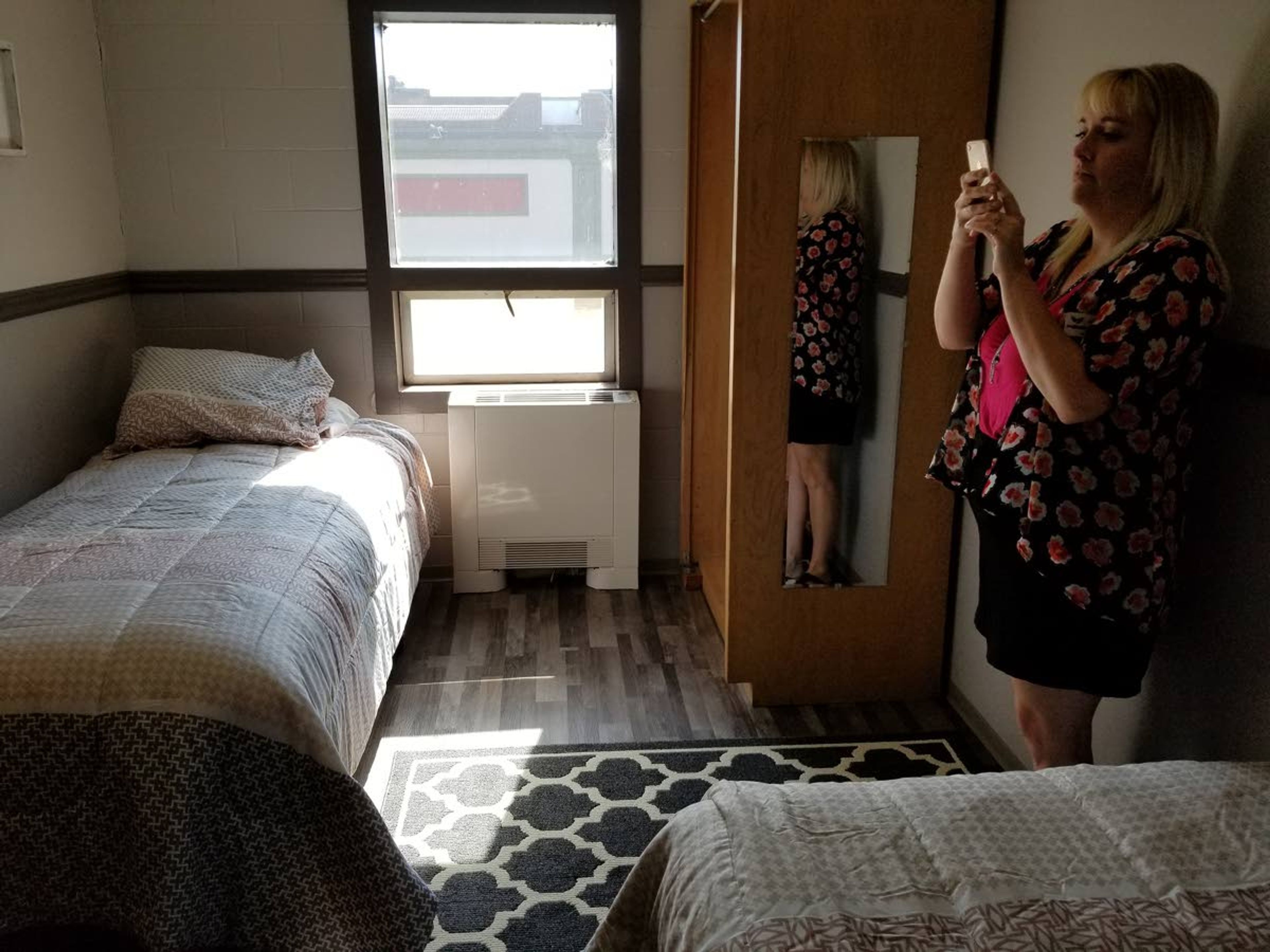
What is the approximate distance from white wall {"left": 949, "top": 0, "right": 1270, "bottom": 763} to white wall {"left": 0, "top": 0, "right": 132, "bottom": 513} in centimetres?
270

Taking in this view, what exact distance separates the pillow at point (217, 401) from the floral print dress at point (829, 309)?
1.52 metres

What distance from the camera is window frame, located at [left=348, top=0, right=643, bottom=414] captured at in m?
3.34

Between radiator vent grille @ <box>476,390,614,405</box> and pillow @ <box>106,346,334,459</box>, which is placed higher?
pillow @ <box>106,346,334,459</box>

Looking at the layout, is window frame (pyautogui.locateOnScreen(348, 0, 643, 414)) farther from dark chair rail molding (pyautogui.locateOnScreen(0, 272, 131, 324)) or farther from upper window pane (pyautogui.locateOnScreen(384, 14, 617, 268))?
dark chair rail molding (pyautogui.locateOnScreen(0, 272, 131, 324))

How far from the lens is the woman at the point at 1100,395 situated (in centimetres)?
157

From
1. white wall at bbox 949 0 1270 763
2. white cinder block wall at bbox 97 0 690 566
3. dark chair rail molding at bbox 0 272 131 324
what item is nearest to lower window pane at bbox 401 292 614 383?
white cinder block wall at bbox 97 0 690 566

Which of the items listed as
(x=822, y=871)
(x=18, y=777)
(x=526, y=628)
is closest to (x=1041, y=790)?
(x=822, y=871)

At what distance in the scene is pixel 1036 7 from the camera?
2303 millimetres

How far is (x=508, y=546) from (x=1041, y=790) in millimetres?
2431

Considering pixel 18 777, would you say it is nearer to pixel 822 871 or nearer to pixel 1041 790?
pixel 822 871

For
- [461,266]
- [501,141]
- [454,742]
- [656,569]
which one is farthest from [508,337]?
[454,742]

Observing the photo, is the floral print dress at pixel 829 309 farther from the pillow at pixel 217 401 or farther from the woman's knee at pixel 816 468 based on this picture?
the pillow at pixel 217 401

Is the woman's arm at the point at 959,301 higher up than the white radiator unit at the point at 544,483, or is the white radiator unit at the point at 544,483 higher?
the woman's arm at the point at 959,301

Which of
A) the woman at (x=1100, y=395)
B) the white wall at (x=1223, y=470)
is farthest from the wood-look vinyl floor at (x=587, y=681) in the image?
the woman at (x=1100, y=395)
